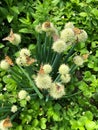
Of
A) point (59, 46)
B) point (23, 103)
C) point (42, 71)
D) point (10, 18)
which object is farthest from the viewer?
point (10, 18)

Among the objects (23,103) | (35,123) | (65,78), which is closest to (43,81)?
(65,78)

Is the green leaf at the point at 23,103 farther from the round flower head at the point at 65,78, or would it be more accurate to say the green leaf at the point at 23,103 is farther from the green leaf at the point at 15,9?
the green leaf at the point at 15,9

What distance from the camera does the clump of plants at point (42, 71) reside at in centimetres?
236

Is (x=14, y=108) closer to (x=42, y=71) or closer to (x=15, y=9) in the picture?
(x=42, y=71)

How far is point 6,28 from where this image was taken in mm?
3207

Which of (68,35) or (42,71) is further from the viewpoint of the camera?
(68,35)

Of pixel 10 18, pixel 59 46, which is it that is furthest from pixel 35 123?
pixel 10 18

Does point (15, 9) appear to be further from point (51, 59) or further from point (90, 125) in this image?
point (90, 125)

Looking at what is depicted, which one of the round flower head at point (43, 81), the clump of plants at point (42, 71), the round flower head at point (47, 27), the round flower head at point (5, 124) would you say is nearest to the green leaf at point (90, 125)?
the clump of plants at point (42, 71)

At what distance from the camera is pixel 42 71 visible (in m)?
2.28

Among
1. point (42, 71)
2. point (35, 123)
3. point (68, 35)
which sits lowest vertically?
point (35, 123)

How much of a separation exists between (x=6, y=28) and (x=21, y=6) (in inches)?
9.5

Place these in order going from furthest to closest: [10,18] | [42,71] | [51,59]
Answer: [10,18]
[51,59]
[42,71]

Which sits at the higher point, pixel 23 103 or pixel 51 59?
pixel 51 59
